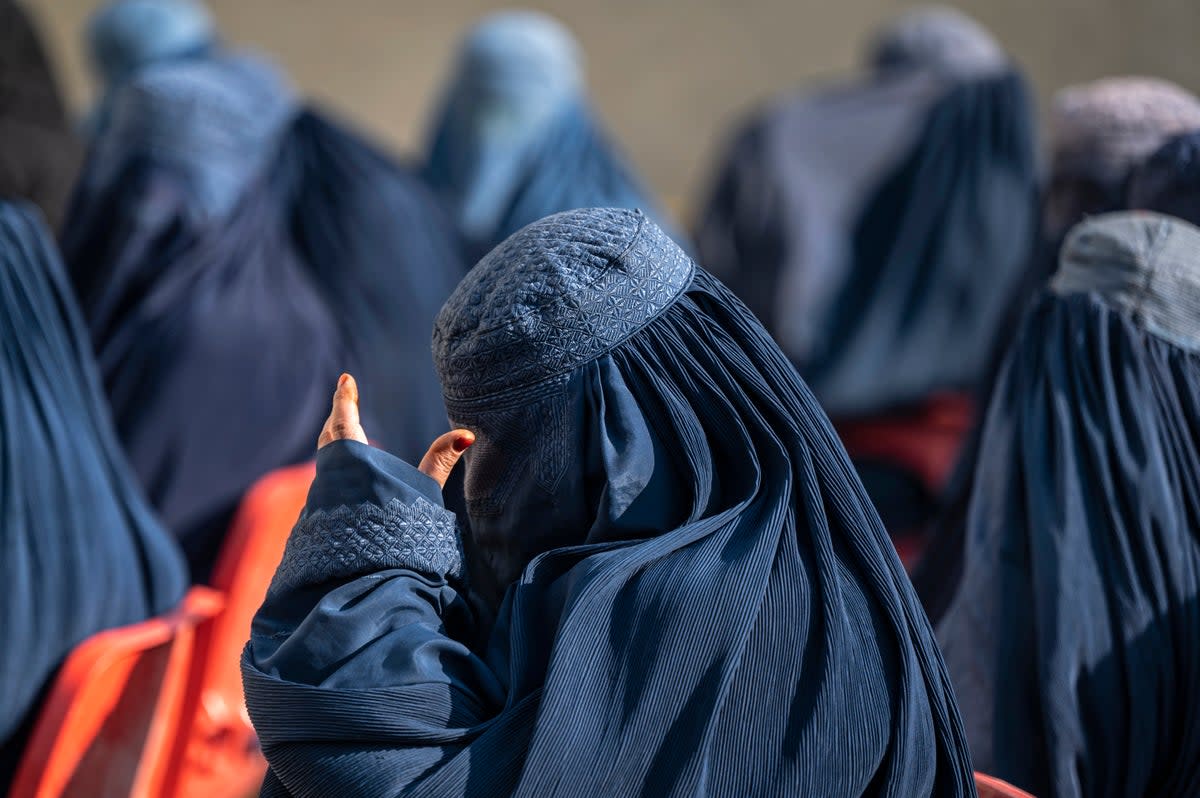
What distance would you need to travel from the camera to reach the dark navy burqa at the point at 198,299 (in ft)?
8.07

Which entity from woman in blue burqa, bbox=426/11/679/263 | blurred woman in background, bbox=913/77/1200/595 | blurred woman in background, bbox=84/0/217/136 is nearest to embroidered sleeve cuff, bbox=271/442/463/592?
blurred woman in background, bbox=913/77/1200/595

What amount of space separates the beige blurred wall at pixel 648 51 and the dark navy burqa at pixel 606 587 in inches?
230

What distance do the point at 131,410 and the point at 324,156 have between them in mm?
837

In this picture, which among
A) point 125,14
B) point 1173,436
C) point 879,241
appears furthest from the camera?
point 125,14

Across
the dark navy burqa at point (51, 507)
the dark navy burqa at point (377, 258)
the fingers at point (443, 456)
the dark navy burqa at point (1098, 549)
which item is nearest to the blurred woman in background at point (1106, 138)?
the dark navy burqa at point (1098, 549)

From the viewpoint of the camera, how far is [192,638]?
6.59 ft

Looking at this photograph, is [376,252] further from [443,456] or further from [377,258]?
[443,456]

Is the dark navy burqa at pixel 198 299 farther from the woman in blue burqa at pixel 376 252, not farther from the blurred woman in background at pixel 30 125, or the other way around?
the blurred woman in background at pixel 30 125

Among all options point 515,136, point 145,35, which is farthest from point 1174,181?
point 145,35

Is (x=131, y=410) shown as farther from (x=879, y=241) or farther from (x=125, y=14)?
(x=125, y=14)

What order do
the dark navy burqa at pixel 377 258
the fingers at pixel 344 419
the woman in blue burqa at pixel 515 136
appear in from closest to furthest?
1. the fingers at pixel 344 419
2. the dark navy burqa at pixel 377 258
3. the woman in blue burqa at pixel 515 136

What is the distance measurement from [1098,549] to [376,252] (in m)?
1.78

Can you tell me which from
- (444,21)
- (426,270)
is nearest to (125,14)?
(444,21)

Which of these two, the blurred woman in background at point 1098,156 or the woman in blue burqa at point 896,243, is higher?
the blurred woman in background at point 1098,156
